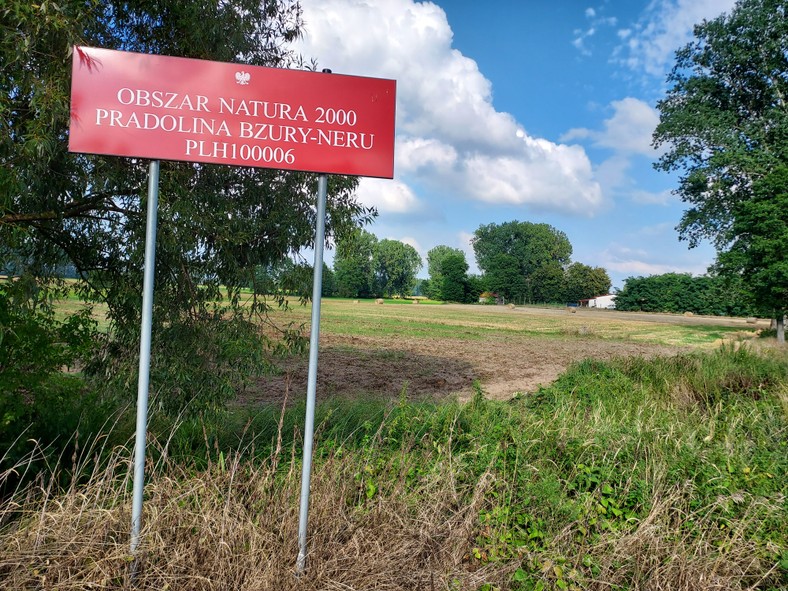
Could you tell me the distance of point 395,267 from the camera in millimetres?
110812

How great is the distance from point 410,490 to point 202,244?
344 cm

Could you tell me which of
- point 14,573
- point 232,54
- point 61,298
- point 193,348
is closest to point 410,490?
point 14,573

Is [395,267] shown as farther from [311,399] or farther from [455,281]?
[311,399]

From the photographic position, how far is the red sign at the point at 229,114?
3.28 meters

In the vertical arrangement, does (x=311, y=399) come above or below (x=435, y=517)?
above

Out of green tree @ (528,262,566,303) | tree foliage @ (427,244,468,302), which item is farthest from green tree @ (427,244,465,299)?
green tree @ (528,262,566,303)

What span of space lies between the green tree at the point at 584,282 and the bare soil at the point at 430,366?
76410mm

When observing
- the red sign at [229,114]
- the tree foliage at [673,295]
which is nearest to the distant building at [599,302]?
the tree foliage at [673,295]

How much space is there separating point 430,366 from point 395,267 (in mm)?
93507

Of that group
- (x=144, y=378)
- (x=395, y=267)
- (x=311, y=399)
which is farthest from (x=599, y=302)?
(x=144, y=378)

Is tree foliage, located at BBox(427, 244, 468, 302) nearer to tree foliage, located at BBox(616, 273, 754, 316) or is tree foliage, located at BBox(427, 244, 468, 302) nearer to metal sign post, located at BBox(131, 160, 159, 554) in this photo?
tree foliage, located at BBox(616, 273, 754, 316)

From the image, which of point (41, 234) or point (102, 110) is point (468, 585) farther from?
point (41, 234)

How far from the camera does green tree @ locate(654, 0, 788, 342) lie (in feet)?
78.0

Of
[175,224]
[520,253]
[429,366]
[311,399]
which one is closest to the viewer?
[311,399]
